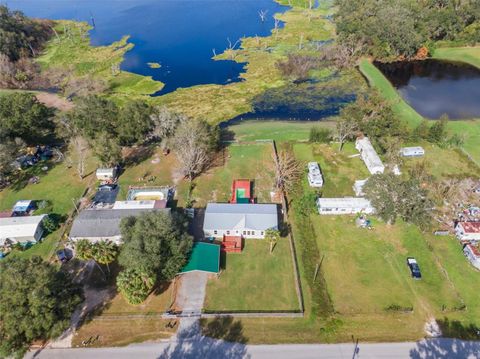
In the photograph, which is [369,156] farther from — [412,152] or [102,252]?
[102,252]

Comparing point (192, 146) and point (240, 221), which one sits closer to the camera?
point (240, 221)

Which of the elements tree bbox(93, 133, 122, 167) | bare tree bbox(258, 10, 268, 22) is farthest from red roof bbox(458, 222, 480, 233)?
bare tree bbox(258, 10, 268, 22)

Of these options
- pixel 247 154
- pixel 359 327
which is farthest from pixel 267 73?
pixel 359 327

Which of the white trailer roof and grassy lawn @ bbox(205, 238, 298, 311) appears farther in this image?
the white trailer roof

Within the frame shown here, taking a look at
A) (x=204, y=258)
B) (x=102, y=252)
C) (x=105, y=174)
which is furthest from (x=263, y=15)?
(x=102, y=252)

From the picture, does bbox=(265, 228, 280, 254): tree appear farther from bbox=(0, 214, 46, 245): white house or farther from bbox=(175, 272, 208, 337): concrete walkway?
bbox=(0, 214, 46, 245): white house

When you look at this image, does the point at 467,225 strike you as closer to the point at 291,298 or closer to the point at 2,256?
the point at 291,298
